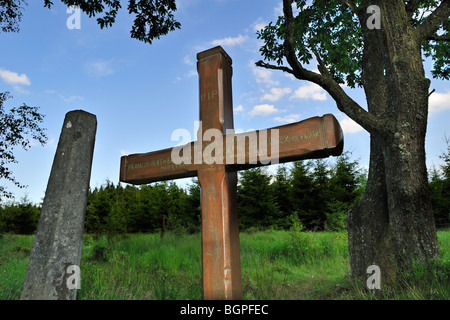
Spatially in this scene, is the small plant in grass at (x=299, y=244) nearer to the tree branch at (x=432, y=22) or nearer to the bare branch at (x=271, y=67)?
the bare branch at (x=271, y=67)

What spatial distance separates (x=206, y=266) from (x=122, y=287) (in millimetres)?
1279

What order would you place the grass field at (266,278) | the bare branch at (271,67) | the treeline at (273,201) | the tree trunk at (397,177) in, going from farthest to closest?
the treeline at (273,201)
the bare branch at (271,67)
the tree trunk at (397,177)
the grass field at (266,278)

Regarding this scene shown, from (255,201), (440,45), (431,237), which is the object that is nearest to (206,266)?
(431,237)

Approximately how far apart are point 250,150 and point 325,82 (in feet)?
7.23

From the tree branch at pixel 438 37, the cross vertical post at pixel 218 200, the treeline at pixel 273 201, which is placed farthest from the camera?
the treeline at pixel 273 201

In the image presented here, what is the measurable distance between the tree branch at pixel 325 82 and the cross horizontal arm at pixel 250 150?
1582mm

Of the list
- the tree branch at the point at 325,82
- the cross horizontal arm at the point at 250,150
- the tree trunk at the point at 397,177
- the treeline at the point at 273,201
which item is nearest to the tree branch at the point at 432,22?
the tree trunk at the point at 397,177

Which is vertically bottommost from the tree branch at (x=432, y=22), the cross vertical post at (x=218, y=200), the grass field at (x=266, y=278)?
the grass field at (x=266, y=278)

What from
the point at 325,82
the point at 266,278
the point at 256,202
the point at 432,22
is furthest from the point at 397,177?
the point at 256,202

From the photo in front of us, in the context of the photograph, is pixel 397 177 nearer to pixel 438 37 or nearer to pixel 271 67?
pixel 271 67

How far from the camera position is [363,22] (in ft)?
17.3

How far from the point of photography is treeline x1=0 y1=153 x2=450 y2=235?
15.2 meters

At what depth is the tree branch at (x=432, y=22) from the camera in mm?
4578
